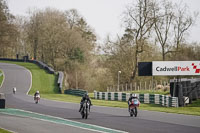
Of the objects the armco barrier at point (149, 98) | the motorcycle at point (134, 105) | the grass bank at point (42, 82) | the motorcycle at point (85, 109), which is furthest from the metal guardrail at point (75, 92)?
the motorcycle at point (85, 109)

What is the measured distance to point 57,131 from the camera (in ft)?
55.0

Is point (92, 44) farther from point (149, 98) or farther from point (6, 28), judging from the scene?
point (149, 98)

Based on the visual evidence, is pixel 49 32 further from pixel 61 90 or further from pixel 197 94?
pixel 197 94

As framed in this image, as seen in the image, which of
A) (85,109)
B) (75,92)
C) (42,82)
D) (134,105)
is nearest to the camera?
(85,109)

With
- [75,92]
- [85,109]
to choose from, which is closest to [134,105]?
[85,109]

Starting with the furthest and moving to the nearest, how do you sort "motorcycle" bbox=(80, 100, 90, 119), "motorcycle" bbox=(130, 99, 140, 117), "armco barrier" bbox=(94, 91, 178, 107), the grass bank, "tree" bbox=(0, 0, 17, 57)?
1. "tree" bbox=(0, 0, 17, 57)
2. the grass bank
3. "armco barrier" bbox=(94, 91, 178, 107)
4. "motorcycle" bbox=(130, 99, 140, 117)
5. "motorcycle" bbox=(80, 100, 90, 119)

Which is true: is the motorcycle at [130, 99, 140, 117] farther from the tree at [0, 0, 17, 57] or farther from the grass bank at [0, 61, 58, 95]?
the tree at [0, 0, 17, 57]

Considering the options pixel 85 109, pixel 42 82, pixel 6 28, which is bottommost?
pixel 85 109

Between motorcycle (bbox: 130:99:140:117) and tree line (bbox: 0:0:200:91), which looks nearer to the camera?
motorcycle (bbox: 130:99:140:117)

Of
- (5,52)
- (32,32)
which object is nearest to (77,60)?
(32,32)

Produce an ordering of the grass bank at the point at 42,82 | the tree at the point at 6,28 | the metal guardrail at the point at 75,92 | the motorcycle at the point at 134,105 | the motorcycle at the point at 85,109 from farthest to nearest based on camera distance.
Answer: the tree at the point at 6,28, the grass bank at the point at 42,82, the metal guardrail at the point at 75,92, the motorcycle at the point at 134,105, the motorcycle at the point at 85,109

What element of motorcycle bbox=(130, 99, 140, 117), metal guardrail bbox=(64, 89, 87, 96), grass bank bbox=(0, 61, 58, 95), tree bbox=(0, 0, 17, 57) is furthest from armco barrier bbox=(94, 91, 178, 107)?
tree bbox=(0, 0, 17, 57)

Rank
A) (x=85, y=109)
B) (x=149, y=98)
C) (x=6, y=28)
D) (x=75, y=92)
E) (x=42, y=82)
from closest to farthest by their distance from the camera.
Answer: (x=85, y=109) < (x=149, y=98) < (x=75, y=92) < (x=42, y=82) < (x=6, y=28)

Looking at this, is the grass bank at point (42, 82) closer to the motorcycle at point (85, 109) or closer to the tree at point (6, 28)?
the tree at point (6, 28)
